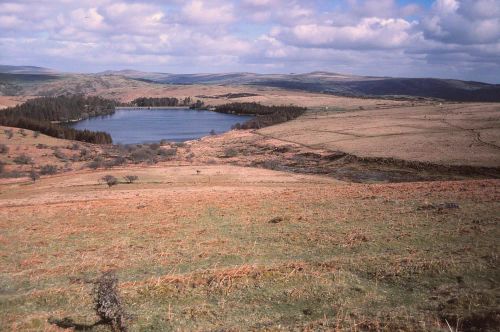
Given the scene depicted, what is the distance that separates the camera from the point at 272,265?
48.9 ft

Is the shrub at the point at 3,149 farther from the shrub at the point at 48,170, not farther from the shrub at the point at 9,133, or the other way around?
the shrub at the point at 48,170

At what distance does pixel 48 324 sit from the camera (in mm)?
11375

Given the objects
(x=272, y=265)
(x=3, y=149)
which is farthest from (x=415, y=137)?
(x=3, y=149)

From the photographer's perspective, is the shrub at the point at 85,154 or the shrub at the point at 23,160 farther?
the shrub at the point at 85,154

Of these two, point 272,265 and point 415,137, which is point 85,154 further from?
point 272,265

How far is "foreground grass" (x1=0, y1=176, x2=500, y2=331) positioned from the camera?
11469 mm

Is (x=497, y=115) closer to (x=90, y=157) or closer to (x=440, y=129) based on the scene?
(x=440, y=129)

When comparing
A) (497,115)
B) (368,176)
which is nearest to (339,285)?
(368,176)

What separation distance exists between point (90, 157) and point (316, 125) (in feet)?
198

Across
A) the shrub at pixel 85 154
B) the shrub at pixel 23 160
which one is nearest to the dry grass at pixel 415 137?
the shrub at pixel 85 154

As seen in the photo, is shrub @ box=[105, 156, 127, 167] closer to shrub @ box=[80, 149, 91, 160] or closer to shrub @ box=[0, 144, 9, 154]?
shrub @ box=[80, 149, 91, 160]

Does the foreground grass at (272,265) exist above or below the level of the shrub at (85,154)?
above

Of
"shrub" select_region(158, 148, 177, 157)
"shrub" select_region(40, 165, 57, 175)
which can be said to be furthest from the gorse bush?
"shrub" select_region(158, 148, 177, 157)

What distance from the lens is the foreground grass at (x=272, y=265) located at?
11.5m
